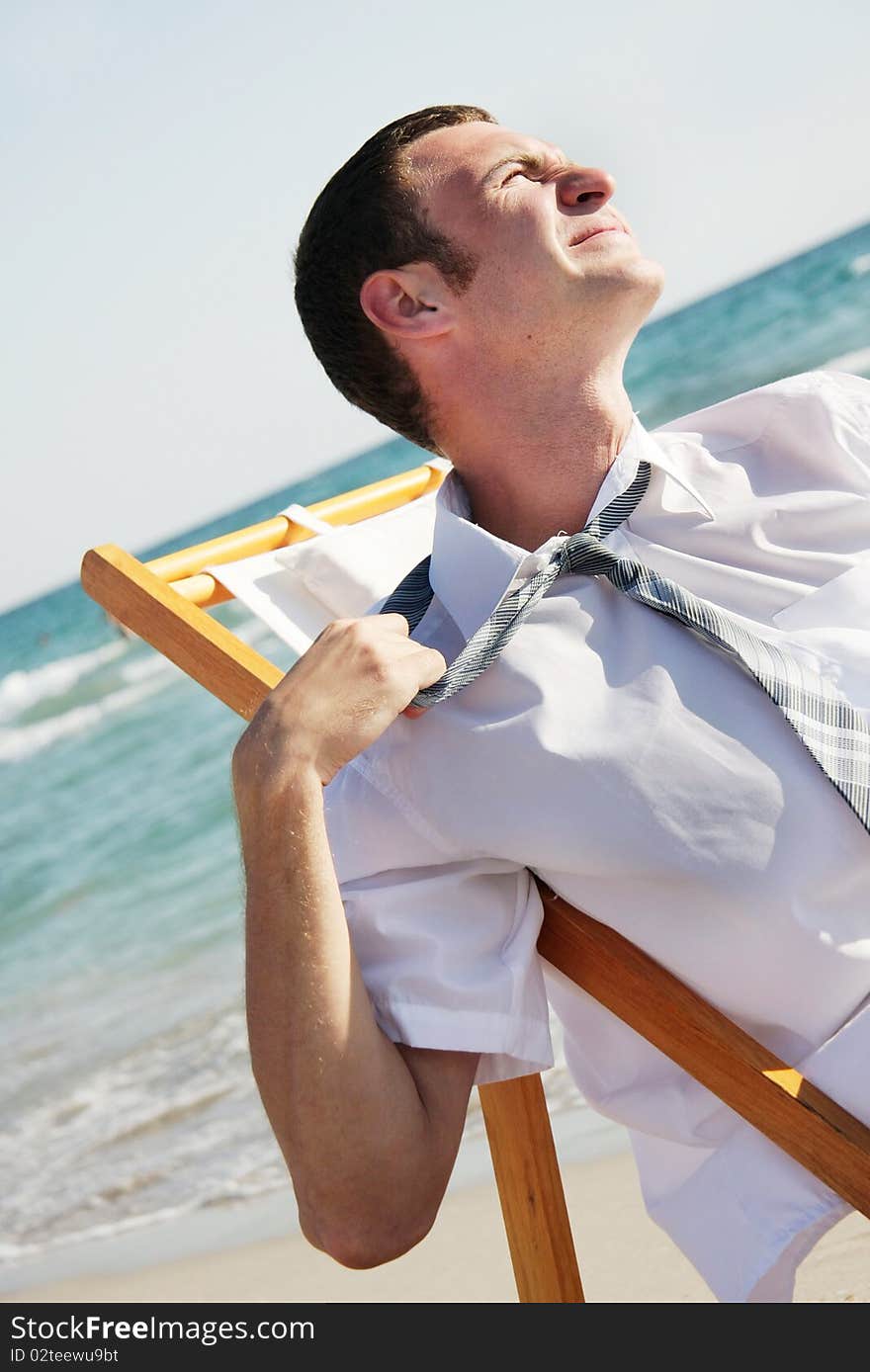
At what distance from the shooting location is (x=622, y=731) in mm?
1483

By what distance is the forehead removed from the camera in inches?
69.9

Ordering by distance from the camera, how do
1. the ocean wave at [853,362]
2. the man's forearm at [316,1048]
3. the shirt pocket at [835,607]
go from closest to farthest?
the man's forearm at [316,1048] < the shirt pocket at [835,607] < the ocean wave at [853,362]

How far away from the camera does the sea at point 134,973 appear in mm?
3539

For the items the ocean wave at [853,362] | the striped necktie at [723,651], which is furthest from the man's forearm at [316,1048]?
the ocean wave at [853,362]

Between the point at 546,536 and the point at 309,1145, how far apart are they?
84 cm

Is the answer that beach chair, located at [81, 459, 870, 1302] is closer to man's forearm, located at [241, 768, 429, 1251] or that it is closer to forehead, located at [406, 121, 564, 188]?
man's forearm, located at [241, 768, 429, 1251]

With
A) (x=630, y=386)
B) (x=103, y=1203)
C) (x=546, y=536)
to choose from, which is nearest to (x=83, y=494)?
(x=630, y=386)

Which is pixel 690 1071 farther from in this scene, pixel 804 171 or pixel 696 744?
pixel 804 171

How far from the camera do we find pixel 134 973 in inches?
224

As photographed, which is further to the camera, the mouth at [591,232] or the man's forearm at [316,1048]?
the mouth at [591,232]

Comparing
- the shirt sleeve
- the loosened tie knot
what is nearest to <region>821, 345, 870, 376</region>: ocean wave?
the loosened tie knot

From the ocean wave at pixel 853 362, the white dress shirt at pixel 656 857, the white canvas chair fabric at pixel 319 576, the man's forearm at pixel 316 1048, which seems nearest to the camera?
the man's forearm at pixel 316 1048

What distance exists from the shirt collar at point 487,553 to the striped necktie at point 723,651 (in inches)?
2.5

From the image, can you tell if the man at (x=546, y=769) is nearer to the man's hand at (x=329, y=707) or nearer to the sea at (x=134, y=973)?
the man's hand at (x=329, y=707)
